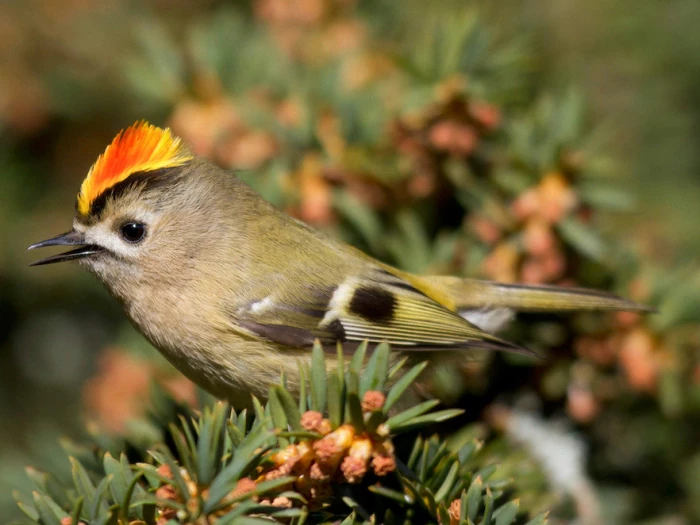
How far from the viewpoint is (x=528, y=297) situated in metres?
1.88

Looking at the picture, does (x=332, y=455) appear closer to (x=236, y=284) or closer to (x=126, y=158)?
(x=236, y=284)

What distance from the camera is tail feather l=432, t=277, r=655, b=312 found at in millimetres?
1695

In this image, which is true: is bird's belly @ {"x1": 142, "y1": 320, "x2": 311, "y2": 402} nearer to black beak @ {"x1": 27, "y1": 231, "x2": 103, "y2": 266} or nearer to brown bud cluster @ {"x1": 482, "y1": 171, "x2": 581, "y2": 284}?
black beak @ {"x1": 27, "y1": 231, "x2": 103, "y2": 266}

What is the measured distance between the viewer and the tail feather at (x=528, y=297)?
66.7 inches

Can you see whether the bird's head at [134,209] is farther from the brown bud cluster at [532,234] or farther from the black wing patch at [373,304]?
the brown bud cluster at [532,234]

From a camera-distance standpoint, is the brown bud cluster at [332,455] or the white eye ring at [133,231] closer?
the brown bud cluster at [332,455]

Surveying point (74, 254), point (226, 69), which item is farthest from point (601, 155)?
point (74, 254)

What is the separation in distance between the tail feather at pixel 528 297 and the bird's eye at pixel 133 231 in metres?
0.78

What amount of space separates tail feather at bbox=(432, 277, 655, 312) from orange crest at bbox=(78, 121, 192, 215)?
0.79m

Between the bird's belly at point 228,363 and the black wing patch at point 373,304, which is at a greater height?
the black wing patch at point 373,304

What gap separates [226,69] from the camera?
6.48 ft

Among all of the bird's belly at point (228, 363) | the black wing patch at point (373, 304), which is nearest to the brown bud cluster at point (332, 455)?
the bird's belly at point (228, 363)

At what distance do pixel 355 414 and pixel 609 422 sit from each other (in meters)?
1.02

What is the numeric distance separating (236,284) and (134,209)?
0.32 metres
